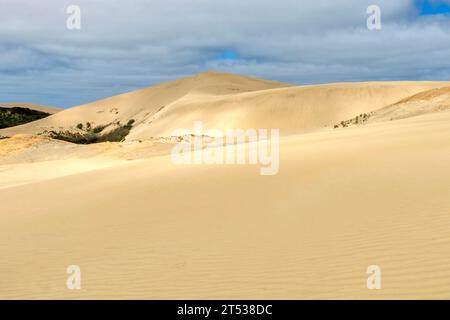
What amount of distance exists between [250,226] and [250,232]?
273mm

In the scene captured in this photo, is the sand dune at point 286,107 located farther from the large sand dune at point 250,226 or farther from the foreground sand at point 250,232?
the foreground sand at point 250,232

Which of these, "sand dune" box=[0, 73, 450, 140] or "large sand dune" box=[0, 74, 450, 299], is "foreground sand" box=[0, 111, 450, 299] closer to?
"large sand dune" box=[0, 74, 450, 299]

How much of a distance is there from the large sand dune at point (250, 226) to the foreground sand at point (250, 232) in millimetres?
20

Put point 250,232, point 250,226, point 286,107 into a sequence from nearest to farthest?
1. point 250,232
2. point 250,226
3. point 286,107

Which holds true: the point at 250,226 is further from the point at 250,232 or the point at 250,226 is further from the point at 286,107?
Result: the point at 286,107

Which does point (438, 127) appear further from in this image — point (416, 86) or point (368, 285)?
point (416, 86)

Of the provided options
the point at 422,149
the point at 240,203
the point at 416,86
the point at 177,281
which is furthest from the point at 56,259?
the point at 416,86

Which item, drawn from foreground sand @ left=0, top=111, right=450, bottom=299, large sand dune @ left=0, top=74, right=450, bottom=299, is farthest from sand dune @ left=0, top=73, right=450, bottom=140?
foreground sand @ left=0, top=111, right=450, bottom=299

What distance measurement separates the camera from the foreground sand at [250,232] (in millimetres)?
4816

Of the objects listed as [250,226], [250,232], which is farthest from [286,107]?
[250,232]

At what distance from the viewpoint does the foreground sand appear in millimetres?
4816

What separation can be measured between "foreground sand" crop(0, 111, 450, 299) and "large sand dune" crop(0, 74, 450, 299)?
20 mm

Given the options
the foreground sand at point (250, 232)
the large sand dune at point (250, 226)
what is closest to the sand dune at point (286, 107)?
the large sand dune at point (250, 226)

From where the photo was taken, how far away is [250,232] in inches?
254
